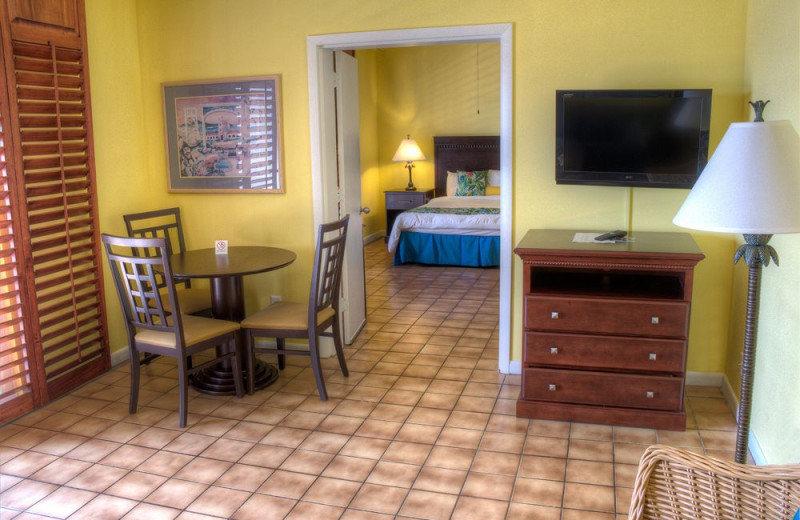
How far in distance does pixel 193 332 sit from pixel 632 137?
241 centimetres

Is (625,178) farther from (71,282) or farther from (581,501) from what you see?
(71,282)

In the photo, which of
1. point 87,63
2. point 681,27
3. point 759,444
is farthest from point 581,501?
point 87,63

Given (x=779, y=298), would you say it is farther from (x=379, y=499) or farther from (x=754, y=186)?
(x=379, y=499)

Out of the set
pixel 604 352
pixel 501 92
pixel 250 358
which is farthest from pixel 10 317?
pixel 604 352

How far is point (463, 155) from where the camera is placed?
865 centimetres

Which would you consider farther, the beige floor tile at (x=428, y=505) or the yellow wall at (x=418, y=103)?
the yellow wall at (x=418, y=103)

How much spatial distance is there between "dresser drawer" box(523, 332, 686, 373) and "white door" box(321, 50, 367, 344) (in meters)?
1.52

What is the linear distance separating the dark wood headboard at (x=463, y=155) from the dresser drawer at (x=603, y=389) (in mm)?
5474

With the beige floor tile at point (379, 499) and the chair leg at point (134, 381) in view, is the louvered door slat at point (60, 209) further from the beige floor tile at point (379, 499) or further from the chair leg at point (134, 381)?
the beige floor tile at point (379, 499)

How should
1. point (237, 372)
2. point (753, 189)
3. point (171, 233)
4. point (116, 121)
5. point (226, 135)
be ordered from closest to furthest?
point (753, 189) < point (237, 372) < point (116, 121) < point (226, 135) < point (171, 233)

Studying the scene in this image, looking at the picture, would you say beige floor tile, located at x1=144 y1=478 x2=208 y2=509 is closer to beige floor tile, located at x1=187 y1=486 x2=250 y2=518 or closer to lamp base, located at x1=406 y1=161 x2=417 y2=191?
beige floor tile, located at x1=187 y1=486 x2=250 y2=518

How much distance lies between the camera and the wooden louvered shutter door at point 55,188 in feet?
11.0

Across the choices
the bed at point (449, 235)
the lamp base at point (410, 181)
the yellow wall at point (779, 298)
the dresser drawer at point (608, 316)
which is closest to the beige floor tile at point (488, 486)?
the dresser drawer at point (608, 316)

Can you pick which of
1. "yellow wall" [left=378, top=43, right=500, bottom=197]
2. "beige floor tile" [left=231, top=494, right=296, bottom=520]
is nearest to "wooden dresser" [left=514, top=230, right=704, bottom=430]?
"beige floor tile" [left=231, top=494, right=296, bottom=520]
